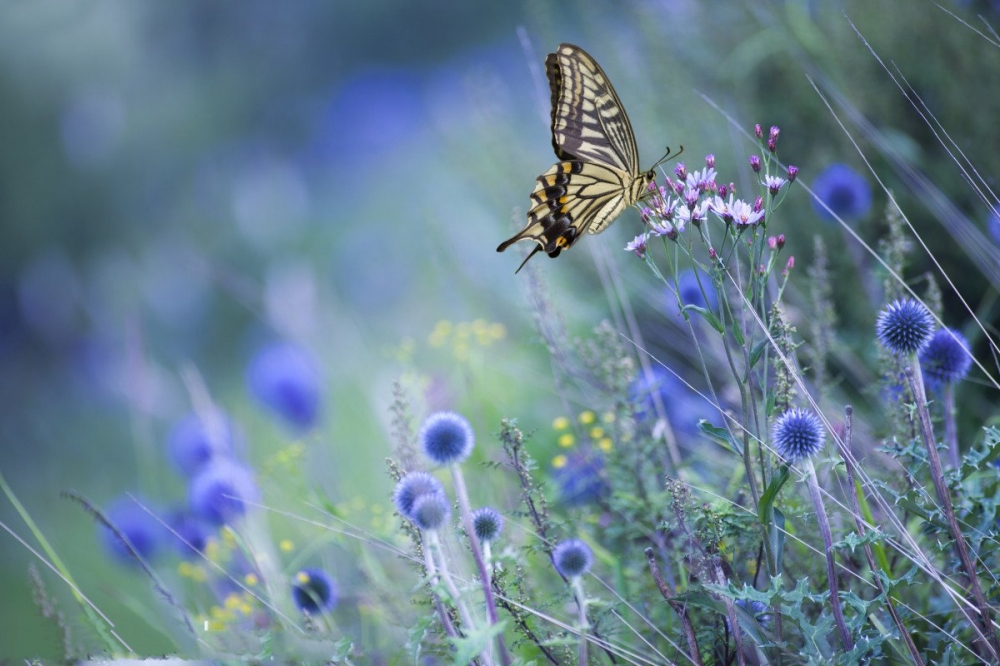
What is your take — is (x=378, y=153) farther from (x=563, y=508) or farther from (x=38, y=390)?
→ (x=563, y=508)

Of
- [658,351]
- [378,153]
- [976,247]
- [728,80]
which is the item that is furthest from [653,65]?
[378,153]

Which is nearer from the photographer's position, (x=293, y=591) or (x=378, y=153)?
(x=293, y=591)

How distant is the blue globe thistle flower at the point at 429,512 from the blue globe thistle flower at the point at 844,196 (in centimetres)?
188

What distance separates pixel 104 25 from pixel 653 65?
5048 millimetres

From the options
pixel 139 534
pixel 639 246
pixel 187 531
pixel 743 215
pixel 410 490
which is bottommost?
pixel 139 534

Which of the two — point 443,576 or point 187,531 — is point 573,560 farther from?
point 187,531

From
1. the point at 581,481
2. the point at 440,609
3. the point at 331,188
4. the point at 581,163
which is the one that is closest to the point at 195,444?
the point at 581,481

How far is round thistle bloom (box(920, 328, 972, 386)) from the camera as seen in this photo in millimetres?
1926

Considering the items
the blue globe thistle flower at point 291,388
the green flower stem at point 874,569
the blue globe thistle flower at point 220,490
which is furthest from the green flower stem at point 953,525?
the blue globe thistle flower at point 291,388

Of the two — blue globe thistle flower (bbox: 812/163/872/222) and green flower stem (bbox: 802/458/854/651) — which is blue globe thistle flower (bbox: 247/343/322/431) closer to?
blue globe thistle flower (bbox: 812/163/872/222)

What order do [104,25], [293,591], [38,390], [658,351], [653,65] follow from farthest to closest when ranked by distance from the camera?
[104,25], [38,390], [653,65], [658,351], [293,591]

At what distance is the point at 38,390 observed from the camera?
6258 millimetres

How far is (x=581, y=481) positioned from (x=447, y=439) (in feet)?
2.72

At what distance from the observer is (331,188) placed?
26.2ft
